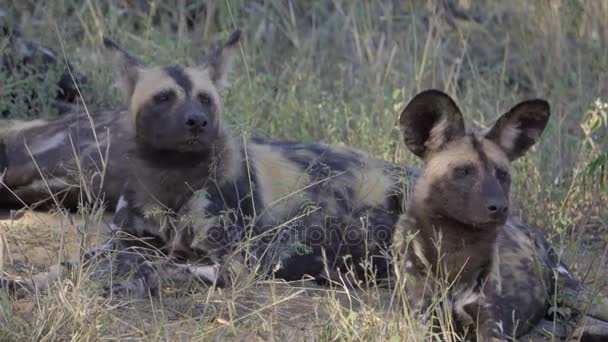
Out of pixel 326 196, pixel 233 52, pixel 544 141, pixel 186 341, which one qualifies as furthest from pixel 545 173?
pixel 186 341

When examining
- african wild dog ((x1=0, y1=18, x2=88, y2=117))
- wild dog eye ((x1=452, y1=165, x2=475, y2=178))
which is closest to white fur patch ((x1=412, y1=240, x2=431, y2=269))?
wild dog eye ((x1=452, y1=165, x2=475, y2=178))

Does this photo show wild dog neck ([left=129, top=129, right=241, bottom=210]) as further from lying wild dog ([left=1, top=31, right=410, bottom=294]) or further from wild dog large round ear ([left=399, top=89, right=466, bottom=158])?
wild dog large round ear ([left=399, top=89, right=466, bottom=158])

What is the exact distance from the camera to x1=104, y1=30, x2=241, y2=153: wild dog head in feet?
12.7

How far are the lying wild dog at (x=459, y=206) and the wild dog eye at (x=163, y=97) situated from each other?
3.11 feet

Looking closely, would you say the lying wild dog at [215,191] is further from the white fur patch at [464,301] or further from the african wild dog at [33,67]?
the african wild dog at [33,67]

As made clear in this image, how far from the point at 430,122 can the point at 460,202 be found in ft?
1.01

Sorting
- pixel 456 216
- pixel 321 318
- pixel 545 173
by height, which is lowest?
pixel 545 173

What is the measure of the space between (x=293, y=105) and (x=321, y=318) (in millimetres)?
2263

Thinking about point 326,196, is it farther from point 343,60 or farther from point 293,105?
point 343,60

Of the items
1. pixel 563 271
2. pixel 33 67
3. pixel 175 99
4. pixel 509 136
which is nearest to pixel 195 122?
pixel 175 99

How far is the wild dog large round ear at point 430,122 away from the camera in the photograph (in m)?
3.33

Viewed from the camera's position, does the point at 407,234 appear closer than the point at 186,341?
No

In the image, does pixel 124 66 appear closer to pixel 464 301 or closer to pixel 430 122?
pixel 430 122

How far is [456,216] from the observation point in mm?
3232
